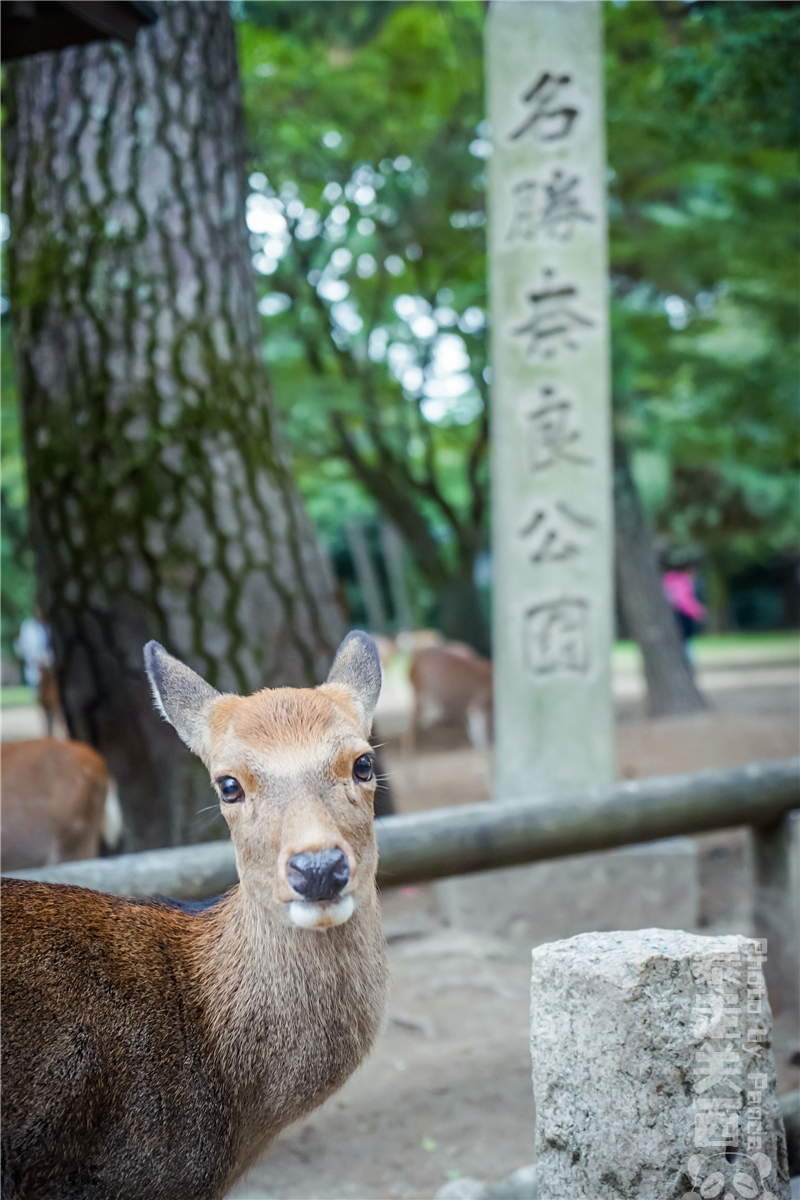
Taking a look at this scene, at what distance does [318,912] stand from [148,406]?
2653 millimetres

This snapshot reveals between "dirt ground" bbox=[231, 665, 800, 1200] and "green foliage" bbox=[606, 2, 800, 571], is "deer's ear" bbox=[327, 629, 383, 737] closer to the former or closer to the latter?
"dirt ground" bbox=[231, 665, 800, 1200]

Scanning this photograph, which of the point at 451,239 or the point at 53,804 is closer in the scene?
the point at 53,804

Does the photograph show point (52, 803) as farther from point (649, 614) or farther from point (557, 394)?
point (649, 614)

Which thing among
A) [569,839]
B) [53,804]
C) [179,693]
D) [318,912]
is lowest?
[569,839]

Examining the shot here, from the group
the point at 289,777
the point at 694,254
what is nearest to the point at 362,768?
the point at 289,777

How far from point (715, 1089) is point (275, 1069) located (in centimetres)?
80

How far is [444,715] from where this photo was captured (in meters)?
9.33

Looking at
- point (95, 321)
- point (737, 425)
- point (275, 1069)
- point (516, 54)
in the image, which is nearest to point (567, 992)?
point (275, 1069)

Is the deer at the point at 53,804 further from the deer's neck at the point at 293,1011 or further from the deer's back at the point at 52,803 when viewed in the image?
the deer's neck at the point at 293,1011

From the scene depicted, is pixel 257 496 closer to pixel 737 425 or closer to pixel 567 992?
pixel 567 992

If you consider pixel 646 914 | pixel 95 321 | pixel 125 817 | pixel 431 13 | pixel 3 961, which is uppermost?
pixel 431 13

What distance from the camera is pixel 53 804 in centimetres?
379

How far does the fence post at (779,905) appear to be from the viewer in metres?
4.25

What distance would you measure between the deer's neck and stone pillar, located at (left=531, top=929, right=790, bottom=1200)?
449mm
